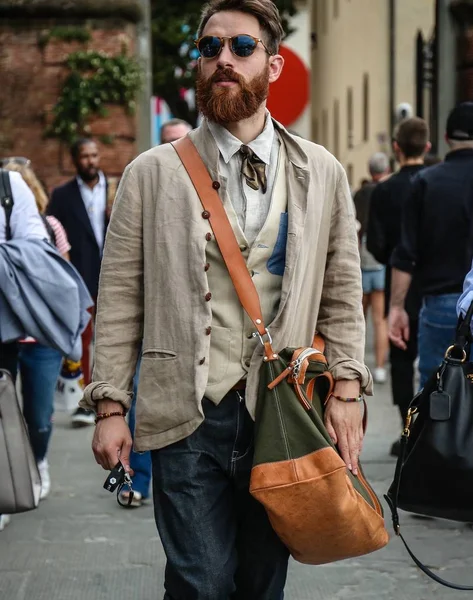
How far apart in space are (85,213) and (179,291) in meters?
6.26

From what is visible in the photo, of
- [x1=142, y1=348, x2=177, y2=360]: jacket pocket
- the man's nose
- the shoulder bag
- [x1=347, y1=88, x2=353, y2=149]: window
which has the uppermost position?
the man's nose

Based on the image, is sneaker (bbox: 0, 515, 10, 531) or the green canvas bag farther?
sneaker (bbox: 0, 515, 10, 531)

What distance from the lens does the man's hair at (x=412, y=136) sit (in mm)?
7918

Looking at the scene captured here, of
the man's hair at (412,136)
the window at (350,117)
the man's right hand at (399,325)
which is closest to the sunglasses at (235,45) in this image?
the man's right hand at (399,325)

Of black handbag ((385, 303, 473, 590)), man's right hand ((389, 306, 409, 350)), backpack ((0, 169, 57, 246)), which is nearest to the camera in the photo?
black handbag ((385, 303, 473, 590))

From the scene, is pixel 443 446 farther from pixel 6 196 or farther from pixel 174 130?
pixel 174 130

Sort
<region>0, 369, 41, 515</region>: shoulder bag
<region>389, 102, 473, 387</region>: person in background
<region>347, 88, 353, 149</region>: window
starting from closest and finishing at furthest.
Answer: <region>0, 369, 41, 515</region>: shoulder bag, <region>389, 102, 473, 387</region>: person in background, <region>347, 88, 353, 149</region>: window

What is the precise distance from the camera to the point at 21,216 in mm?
5582

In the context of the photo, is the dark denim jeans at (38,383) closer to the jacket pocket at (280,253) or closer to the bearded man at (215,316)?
the bearded man at (215,316)

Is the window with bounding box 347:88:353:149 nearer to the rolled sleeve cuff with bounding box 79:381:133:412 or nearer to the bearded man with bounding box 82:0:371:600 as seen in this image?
the bearded man with bounding box 82:0:371:600

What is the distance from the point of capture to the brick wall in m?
12.4

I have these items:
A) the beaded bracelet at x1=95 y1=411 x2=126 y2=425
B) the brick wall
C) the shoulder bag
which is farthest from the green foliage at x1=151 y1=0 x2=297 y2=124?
the beaded bracelet at x1=95 y1=411 x2=126 y2=425

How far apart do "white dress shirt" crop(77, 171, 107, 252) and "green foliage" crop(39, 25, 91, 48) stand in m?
3.06

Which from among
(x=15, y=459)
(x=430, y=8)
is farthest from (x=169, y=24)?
(x=15, y=459)
